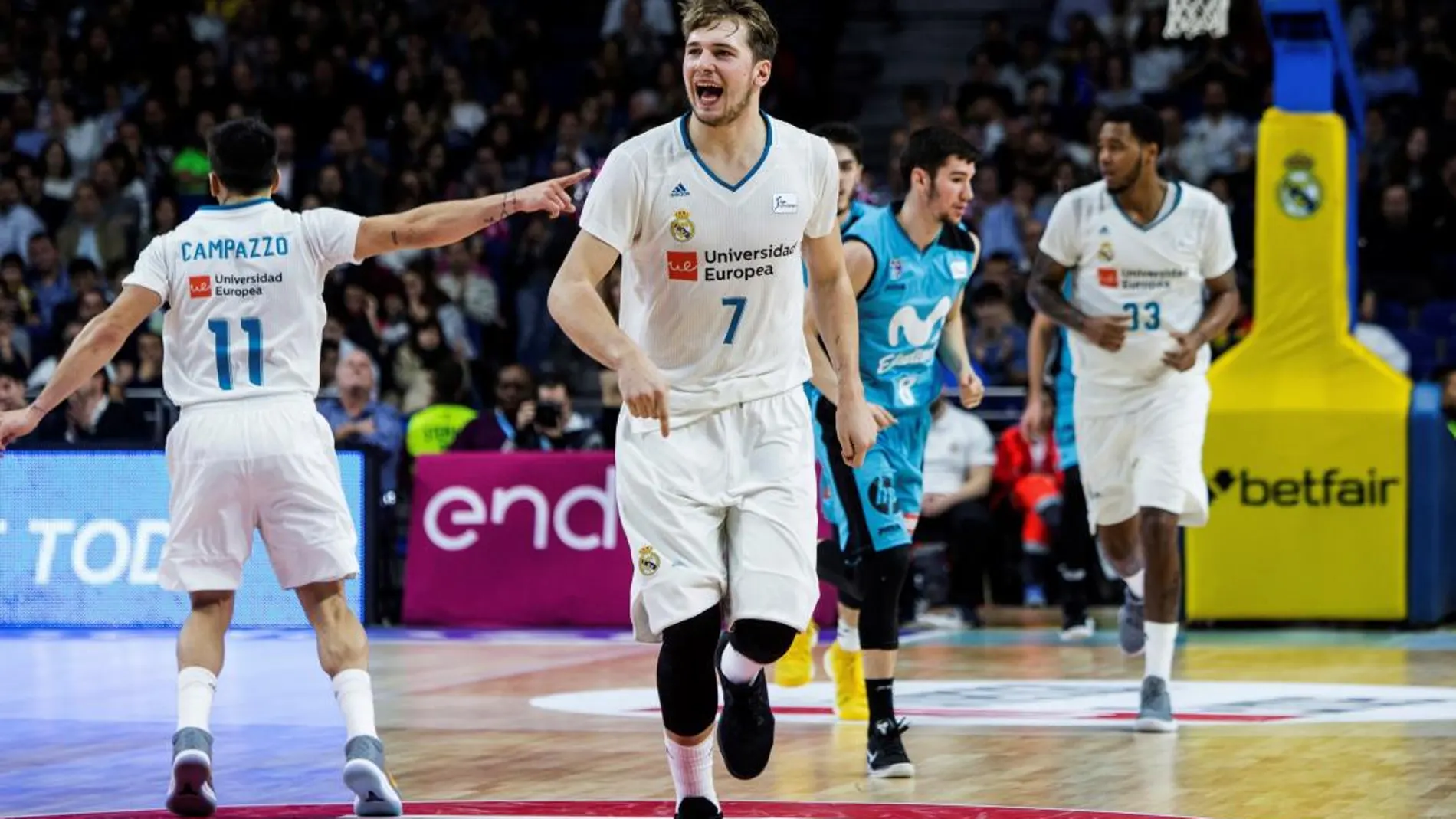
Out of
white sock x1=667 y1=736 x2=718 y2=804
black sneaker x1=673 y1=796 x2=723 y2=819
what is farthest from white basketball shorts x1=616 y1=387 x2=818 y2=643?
black sneaker x1=673 y1=796 x2=723 y2=819

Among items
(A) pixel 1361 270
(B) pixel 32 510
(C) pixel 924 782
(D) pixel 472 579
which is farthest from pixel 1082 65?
(C) pixel 924 782

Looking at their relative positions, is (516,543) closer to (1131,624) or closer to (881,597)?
(1131,624)

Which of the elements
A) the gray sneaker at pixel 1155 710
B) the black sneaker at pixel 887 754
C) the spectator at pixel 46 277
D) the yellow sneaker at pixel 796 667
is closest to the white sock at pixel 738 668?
the black sneaker at pixel 887 754

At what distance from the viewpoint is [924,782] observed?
7500 mm

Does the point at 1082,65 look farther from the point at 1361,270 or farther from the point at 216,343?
the point at 216,343

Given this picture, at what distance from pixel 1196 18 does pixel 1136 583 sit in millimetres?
3753

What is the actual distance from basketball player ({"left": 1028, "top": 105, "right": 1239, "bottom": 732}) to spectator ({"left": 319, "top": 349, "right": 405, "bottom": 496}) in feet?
20.9

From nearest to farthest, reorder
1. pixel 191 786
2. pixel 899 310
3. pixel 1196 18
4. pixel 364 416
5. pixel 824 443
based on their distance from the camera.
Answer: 1. pixel 191 786
2. pixel 899 310
3. pixel 824 443
4. pixel 1196 18
5. pixel 364 416

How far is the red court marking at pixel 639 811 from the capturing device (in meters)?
6.68

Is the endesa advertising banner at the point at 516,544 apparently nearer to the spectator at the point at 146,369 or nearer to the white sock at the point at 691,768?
the spectator at the point at 146,369

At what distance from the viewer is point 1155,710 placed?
8.75 metres

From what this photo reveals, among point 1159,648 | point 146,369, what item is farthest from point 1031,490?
point 146,369

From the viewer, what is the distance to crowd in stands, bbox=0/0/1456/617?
16719mm

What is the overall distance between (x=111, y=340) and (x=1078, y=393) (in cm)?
458
